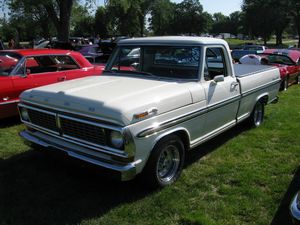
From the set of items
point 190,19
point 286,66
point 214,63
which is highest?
point 214,63

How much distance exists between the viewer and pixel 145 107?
13.0 feet

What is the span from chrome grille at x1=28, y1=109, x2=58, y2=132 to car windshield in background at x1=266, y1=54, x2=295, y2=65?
10.4 metres

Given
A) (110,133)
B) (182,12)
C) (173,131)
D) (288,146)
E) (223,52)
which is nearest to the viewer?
(110,133)

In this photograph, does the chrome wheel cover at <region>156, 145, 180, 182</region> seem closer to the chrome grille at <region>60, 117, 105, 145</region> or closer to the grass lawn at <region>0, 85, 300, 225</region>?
the grass lawn at <region>0, 85, 300, 225</region>

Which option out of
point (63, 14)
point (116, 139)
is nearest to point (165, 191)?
point (116, 139)

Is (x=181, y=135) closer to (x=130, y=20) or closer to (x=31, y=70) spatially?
(x=31, y=70)

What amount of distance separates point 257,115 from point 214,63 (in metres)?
2.26

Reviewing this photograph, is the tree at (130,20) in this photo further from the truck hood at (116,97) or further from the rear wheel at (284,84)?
the truck hood at (116,97)

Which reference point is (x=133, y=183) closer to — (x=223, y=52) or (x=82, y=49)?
(x=223, y=52)

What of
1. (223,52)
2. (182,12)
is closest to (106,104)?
(223,52)

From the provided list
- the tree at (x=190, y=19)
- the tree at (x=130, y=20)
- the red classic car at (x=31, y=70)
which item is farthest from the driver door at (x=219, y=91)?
the tree at (x=190, y=19)

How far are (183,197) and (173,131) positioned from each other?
0.81 m

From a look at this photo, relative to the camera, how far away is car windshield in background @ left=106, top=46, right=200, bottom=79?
5.07 meters

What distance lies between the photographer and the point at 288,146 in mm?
6172
